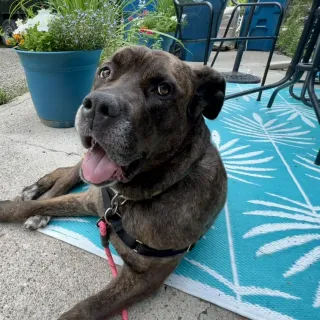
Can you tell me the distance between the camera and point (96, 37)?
279cm

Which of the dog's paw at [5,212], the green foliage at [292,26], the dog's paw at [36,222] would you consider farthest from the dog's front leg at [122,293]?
the green foliage at [292,26]

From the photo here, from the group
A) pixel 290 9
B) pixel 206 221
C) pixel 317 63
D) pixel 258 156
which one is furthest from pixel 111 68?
pixel 290 9

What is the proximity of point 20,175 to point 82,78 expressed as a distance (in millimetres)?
1231

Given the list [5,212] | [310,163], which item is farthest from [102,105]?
[310,163]

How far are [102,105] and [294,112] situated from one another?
3.66m

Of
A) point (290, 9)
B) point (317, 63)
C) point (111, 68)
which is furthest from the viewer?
point (290, 9)

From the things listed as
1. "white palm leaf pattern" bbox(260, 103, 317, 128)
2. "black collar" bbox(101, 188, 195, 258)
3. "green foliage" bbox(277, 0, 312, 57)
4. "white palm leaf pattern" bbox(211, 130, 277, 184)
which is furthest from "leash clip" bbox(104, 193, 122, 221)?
"green foliage" bbox(277, 0, 312, 57)

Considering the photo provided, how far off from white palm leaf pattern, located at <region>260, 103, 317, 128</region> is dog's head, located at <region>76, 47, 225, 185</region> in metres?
2.77

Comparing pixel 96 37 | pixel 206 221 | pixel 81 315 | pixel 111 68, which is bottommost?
pixel 81 315

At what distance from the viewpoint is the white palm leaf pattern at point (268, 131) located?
3.17 metres

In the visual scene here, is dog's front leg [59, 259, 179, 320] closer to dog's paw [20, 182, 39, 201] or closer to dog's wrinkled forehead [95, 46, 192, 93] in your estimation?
dog's wrinkled forehead [95, 46, 192, 93]

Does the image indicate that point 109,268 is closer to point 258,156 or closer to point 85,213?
point 85,213

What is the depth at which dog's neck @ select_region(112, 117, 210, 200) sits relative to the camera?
4.49ft

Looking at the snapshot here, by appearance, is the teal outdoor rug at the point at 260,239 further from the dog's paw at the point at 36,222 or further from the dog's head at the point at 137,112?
the dog's head at the point at 137,112
